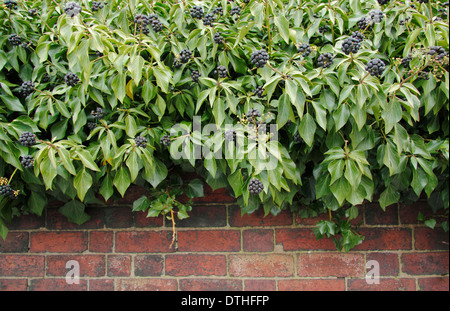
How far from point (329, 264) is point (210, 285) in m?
0.44

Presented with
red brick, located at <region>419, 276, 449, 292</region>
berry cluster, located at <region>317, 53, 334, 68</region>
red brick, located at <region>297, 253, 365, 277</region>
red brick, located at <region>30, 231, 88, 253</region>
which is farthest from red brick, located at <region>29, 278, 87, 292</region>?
red brick, located at <region>419, 276, 449, 292</region>

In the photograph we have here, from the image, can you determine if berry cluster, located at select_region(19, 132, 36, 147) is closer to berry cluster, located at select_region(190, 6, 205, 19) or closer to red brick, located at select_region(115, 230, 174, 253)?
red brick, located at select_region(115, 230, 174, 253)

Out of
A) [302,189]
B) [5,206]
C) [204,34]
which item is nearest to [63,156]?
[5,206]

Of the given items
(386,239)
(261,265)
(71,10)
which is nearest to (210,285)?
(261,265)

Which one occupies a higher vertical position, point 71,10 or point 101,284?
point 71,10

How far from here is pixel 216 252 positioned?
1350mm

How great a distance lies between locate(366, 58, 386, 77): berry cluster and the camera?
0.98 metres

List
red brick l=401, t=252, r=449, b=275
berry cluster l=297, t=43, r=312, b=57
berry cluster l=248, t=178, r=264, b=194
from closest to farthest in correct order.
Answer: berry cluster l=248, t=178, r=264, b=194 < berry cluster l=297, t=43, r=312, b=57 < red brick l=401, t=252, r=449, b=275

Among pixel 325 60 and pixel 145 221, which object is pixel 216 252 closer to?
pixel 145 221

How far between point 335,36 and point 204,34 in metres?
0.43

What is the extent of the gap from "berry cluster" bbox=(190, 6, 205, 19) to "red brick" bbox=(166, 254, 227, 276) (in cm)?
83

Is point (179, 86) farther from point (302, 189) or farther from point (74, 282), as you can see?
point (74, 282)

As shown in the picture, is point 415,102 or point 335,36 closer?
point 415,102

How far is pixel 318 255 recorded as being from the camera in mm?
1334
